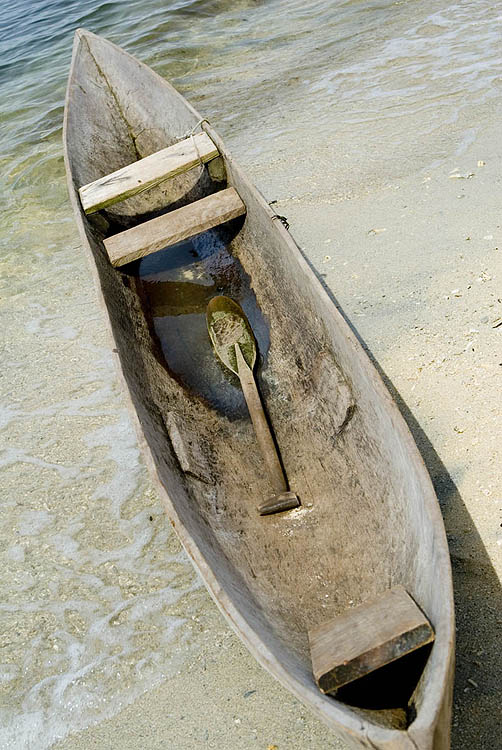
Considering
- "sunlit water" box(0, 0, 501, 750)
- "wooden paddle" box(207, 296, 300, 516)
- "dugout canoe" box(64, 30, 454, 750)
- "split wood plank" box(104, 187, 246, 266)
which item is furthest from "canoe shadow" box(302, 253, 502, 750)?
"split wood plank" box(104, 187, 246, 266)

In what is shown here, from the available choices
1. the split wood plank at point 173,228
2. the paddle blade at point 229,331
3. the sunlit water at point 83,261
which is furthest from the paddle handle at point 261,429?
the split wood plank at point 173,228

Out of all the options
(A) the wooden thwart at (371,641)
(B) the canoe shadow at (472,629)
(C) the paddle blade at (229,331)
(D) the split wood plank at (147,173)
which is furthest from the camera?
(D) the split wood plank at (147,173)

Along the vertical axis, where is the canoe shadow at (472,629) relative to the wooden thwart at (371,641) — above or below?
below

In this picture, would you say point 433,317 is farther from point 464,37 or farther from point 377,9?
point 377,9

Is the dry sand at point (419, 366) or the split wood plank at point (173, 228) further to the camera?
the split wood plank at point (173, 228)

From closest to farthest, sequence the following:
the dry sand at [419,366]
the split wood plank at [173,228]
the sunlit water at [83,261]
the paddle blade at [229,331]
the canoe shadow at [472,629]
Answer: the canoe shadow at [472,629]
the dry sand at [419,366]
the sunlit water at [83,261]
the paddle blade at [229,331]
the split wood plank at [173,228]

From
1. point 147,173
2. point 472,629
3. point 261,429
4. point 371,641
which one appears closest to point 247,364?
point 261,429

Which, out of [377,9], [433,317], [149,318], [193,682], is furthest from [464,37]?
[193,682]

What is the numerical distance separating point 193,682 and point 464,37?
28.0 ft

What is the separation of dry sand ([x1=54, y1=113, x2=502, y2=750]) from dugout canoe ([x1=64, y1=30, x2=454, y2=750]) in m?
0.46

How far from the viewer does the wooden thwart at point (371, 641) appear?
176 cm

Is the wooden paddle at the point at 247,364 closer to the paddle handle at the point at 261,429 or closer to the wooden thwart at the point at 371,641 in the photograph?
the paddle handle at the point at 261,429

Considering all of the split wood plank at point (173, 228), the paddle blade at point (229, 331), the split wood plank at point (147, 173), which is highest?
the split wood plank at point (147, 173)

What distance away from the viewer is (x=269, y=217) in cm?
372
